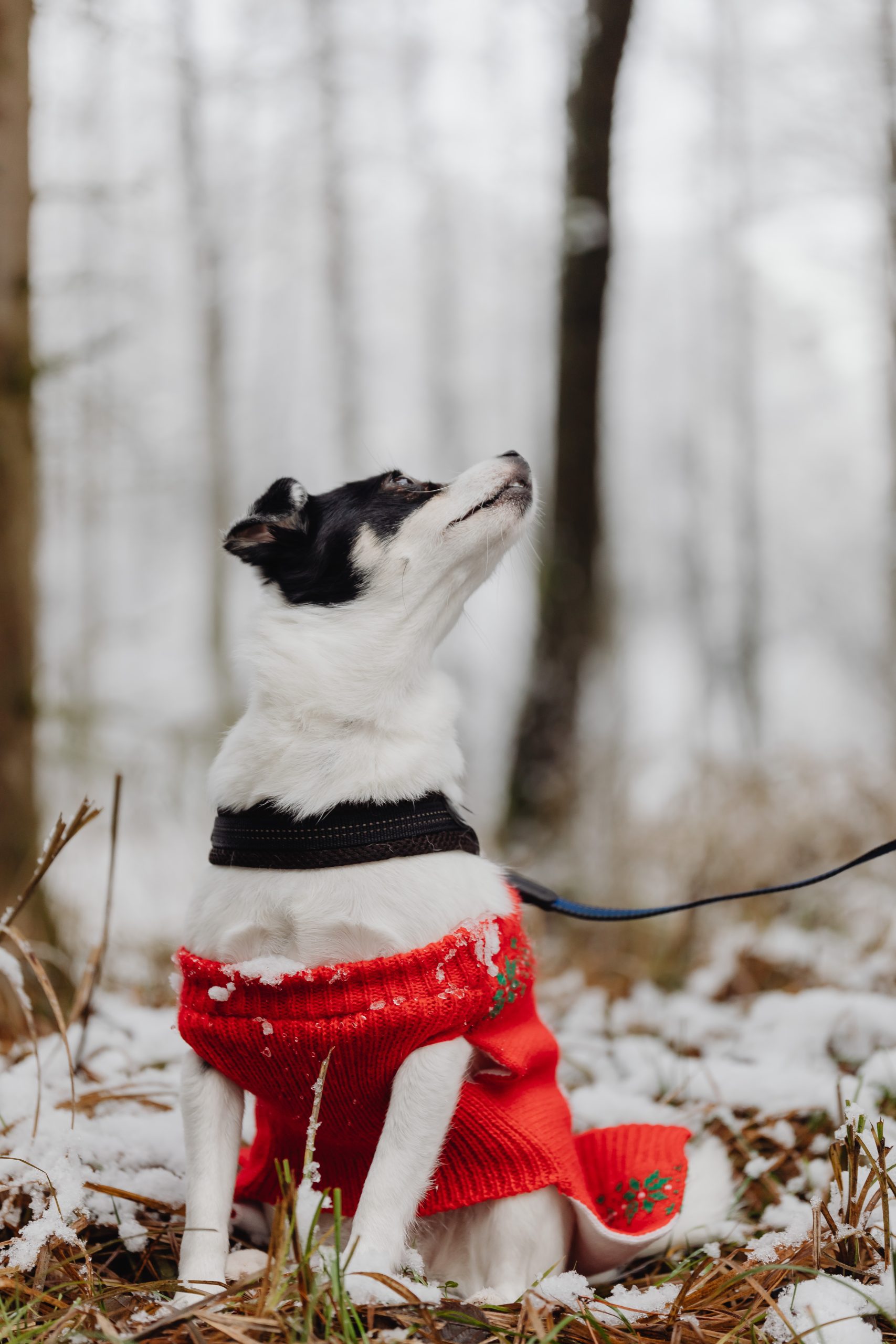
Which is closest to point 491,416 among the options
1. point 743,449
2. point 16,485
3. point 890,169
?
point 743,449

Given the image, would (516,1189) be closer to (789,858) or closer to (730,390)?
(789,858)

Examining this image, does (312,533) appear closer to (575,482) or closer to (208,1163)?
(208,1163)

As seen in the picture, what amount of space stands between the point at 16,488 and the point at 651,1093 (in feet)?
9.62

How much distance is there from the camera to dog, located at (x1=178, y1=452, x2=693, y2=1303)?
5.45 ft

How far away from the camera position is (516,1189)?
174 cm

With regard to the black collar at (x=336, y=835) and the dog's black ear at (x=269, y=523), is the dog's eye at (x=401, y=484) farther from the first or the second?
the black collar at (x=336, y=835)

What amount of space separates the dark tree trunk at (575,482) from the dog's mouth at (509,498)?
12.9 ft

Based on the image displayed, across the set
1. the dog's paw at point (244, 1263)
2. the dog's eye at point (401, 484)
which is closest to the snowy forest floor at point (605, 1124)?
the dog's paw at point (244, 1263)

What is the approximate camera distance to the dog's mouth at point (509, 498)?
2.11 m

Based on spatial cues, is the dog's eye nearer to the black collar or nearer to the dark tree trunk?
the black collar

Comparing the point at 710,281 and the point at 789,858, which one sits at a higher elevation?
the point at 710,281

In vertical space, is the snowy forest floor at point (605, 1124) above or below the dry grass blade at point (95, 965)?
below

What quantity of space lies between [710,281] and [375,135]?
9.02 m

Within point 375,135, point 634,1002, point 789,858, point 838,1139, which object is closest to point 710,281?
point 375,135
